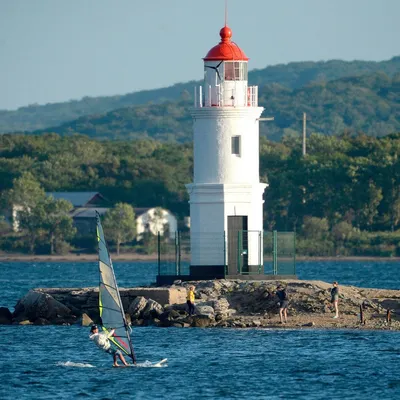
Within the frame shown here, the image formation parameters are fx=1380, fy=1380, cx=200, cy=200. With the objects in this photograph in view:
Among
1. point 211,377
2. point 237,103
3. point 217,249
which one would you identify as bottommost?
point 211,377

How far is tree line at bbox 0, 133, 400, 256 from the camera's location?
98812mm

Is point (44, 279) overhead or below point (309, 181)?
below

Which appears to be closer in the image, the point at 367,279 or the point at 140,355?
the point at 140,355

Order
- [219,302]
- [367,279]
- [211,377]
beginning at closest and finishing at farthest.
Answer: [211,377]
[219,302]
[367,279]

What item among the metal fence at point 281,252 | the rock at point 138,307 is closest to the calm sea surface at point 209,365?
the rock at point 138,307

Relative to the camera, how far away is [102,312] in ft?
106

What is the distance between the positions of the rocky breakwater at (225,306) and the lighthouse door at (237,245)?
887 mm

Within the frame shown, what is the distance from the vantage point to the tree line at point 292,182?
98.8 meters

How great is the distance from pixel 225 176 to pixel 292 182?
58.9 meters

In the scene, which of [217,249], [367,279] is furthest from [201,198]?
[367,279]

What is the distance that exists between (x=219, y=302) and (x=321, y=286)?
3.25 m

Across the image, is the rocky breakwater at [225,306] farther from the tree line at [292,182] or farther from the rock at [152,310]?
the tree line at [292,182]

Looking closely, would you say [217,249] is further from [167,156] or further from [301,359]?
[167,156]

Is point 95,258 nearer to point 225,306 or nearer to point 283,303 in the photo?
point 225,306
